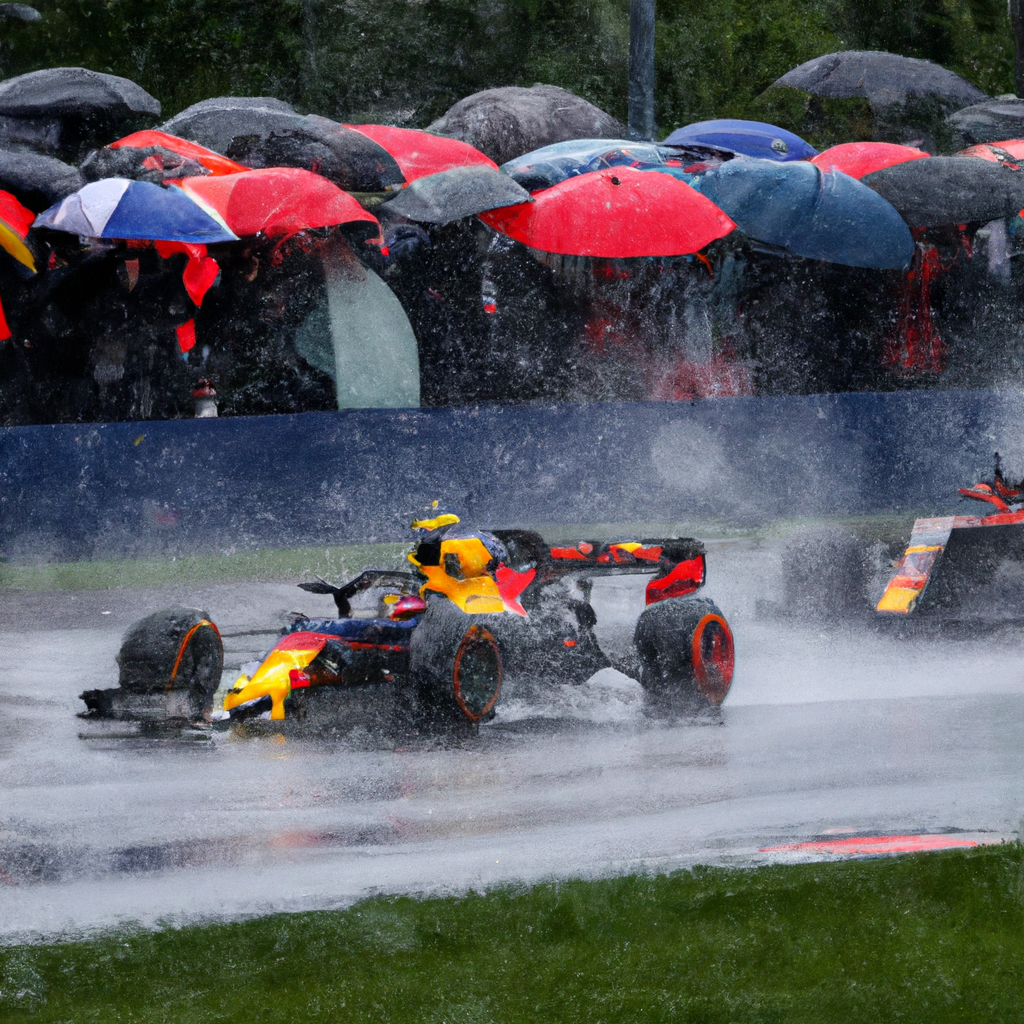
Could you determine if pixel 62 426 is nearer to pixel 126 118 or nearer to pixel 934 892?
pixel 126 118

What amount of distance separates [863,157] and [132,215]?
8.22ft

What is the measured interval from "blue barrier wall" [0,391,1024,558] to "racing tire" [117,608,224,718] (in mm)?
287

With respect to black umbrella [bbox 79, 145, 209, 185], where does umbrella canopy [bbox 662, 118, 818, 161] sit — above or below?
above

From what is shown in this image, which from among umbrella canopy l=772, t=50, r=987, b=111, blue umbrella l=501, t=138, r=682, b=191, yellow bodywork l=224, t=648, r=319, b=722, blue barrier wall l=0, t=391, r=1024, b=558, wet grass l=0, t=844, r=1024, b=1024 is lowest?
wet grass l=0, t=844, r=1024, b=1024

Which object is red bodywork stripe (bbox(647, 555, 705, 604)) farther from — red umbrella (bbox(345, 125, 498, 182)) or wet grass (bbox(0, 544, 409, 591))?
red umbrella (bbox(345, 125, 498, 182))

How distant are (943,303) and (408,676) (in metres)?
2.26

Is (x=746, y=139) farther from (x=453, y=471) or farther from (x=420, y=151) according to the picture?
(x=453, y=471)

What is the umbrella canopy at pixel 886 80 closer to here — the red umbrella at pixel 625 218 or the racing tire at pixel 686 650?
the red umbrella at pixel 625 218

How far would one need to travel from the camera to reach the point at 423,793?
9.00 ft

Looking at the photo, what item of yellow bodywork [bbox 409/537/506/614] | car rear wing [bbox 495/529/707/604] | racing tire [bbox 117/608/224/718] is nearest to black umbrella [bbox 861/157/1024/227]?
car rear wing [bbox 495/529/707/604]

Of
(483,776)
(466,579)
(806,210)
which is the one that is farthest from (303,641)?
(806,210)

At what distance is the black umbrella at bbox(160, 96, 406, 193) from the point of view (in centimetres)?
374

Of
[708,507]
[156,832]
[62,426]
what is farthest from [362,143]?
[156,832]

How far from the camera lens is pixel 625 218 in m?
3.69
